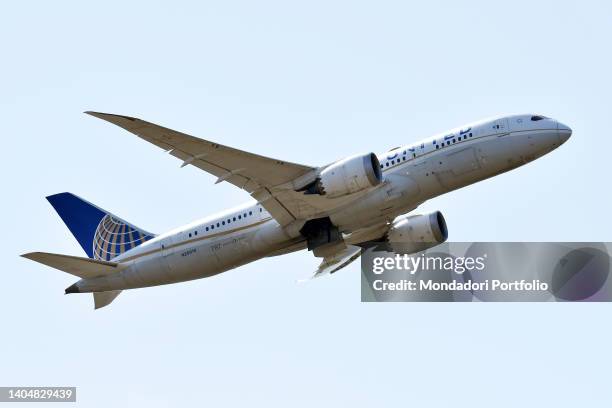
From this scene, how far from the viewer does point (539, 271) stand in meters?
45.9

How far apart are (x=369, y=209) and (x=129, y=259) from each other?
10808 millimetres

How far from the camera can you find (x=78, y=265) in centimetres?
4478

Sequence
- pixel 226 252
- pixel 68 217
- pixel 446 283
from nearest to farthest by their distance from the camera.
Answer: pixel 226 252 → pixel 446 283 → pixel 68 217

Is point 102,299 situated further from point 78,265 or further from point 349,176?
point 349,176

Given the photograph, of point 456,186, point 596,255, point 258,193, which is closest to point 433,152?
point 456,186

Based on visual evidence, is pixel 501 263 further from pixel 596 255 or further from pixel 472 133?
pixel 472 133

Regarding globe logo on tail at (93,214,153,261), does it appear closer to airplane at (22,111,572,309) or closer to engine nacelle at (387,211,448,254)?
airplane at (22,111,572,309)

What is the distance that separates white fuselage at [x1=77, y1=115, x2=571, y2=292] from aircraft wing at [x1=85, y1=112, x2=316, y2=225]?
1514 mm

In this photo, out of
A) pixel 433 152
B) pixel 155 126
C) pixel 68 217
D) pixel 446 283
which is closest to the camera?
pixel 155 126

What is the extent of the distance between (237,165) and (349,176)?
411 cm

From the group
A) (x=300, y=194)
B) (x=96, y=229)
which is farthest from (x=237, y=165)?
(x=96, y=229)

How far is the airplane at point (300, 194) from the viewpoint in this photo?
132 feet

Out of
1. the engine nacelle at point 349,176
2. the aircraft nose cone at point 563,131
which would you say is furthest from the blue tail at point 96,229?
the aircraft nose cone at point 563,131

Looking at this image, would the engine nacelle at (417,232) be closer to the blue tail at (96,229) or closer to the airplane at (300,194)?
the airplane at (300,194)
